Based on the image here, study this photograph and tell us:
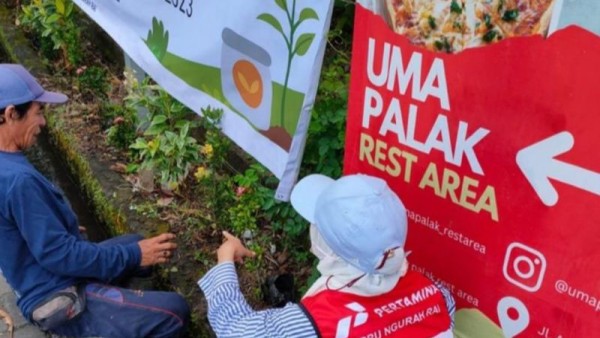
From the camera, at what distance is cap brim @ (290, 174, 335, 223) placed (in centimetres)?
189

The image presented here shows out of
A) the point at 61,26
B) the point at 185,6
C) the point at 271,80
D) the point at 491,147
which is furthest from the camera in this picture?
the point at 61,26

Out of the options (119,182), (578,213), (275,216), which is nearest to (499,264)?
(578,213)

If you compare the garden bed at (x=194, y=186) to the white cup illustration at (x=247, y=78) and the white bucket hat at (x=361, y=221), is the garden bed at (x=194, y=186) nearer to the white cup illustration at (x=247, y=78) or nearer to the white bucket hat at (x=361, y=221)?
the white cup illustration at (x=247, y=78)

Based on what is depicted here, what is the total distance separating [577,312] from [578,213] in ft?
0.97

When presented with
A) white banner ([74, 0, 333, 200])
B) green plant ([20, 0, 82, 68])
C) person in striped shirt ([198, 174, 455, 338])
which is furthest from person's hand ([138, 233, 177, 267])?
green plant ([20, 0, 82, 68])

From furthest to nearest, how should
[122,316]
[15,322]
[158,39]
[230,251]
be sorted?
[15,322] < [158,39] < [122,316] < [230,251]

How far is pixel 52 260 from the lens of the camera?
8.34 ft

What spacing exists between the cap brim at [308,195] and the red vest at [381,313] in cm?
26

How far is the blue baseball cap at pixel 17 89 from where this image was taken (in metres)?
2.54

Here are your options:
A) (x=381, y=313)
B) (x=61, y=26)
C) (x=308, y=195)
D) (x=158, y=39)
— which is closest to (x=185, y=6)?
(x=158, y=39)

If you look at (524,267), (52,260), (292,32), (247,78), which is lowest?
(52,260)

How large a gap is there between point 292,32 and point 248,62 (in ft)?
1.14

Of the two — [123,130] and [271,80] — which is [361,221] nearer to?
[271,80]

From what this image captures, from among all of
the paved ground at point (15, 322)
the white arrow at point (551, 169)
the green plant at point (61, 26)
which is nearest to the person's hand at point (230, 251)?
the white arrow at point (551, 169)
